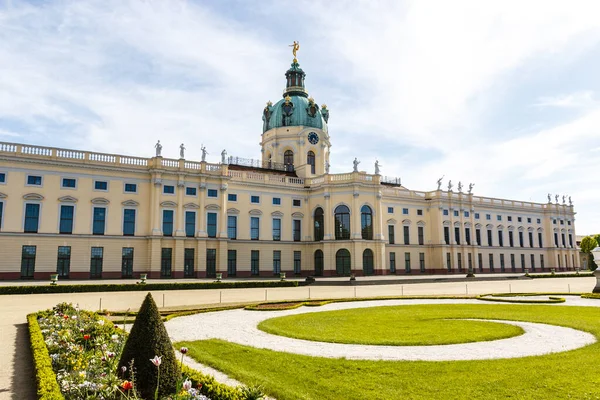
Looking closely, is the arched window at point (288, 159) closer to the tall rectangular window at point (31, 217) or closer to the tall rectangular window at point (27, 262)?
the tall rectangular window at point (31, 217)

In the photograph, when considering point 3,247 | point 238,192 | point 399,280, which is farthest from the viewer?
point 238,192

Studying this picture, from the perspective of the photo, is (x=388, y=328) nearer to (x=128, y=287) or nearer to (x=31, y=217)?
(x=128, y=287)

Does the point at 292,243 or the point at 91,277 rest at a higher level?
the point at 292,243

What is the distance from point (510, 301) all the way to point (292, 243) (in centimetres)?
3467

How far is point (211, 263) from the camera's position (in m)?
52.6

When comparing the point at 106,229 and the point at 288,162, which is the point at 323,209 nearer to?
the point at 288,162

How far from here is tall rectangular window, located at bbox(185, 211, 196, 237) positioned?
51906 mm

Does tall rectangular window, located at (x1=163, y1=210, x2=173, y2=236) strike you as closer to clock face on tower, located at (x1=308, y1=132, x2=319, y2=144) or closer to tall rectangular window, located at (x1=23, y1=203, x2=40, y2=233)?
tall rectangular window, located at (x1=23, y1=203, x2=40, y2=233)

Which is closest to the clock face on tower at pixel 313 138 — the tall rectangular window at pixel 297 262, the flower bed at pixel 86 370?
the tall rectangular window at pixel 297 262

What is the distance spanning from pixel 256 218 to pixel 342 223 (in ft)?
37.3

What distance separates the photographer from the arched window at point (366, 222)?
2303 inches

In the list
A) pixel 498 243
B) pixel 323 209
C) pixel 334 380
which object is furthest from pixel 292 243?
pixel 334 380

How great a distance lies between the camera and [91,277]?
4588cm

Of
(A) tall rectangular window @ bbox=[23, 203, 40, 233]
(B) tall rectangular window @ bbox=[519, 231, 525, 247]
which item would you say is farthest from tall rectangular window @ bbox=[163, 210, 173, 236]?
(B) tall rectangular window @ bbox=[519, 231, 525, 247]
